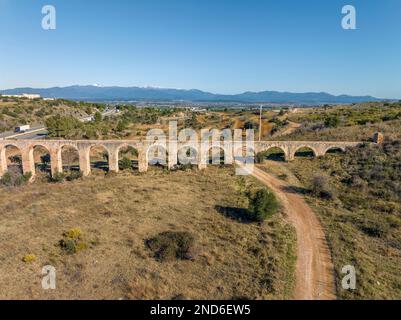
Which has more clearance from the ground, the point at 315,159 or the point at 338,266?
the point at 315,159

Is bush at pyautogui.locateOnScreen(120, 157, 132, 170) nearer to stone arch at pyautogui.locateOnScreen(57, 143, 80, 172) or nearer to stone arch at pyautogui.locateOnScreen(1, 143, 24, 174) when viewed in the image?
stone arch at pyautogui.locateOnScreen(57, 143, 80, 172)

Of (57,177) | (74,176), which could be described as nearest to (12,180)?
(57,177)

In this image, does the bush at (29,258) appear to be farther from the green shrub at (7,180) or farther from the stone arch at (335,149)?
the stone arch at (335,149)

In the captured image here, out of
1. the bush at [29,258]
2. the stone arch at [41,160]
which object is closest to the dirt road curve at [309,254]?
the bush at [29,258]

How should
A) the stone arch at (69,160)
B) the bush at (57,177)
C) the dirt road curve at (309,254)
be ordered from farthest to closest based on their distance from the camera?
the stone arch at (69,160), the bush at (57,177), the dirt road curve at (309,254)

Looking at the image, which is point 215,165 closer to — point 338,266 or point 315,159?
point 315,159

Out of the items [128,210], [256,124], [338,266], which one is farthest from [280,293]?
[256,124]

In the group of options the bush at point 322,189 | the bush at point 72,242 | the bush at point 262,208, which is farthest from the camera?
the bush at point 322,189
